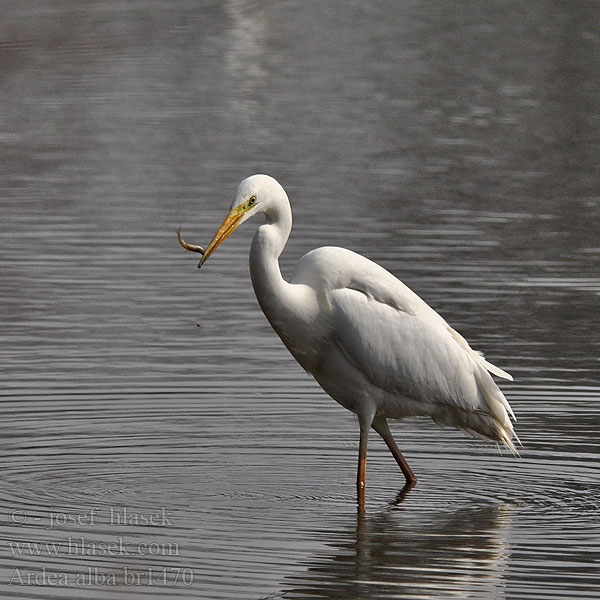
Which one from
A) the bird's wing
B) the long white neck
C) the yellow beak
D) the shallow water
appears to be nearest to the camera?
the shallow water

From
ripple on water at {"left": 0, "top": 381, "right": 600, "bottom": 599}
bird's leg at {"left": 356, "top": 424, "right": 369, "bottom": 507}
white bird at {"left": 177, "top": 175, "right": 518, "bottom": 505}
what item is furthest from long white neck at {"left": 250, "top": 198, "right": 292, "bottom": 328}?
ripple on water at {"left": 0, "top": 381, "right": 600, "bottom": 599}

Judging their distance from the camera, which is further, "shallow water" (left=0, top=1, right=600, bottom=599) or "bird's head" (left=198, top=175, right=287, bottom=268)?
"bird's head" (left=198, top=175, right=287, bottom=268)

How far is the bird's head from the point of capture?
1052cm

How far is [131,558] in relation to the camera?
9.53 meters

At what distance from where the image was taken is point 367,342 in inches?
433

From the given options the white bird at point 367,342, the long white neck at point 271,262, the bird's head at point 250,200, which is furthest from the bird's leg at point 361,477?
the bird's head at point 250,200

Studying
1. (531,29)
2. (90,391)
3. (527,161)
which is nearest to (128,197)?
(527,161)

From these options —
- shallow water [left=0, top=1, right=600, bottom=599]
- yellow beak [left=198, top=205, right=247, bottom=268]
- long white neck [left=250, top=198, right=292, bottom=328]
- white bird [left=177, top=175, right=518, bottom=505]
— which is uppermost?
yellow beak [left=198, top=205, right=247, bottom=268]

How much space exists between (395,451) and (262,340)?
3.78 metres

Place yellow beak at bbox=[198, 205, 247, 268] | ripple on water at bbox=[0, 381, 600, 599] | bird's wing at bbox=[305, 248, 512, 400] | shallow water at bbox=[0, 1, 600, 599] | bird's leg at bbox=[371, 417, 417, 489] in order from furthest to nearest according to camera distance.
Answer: bird's leg at bbox=[371, 417, 417, 489]
bird's wing at bbox=[305, 248, 512, 400]
yellow beak at bbox=[198, 205, 247, 268]
shallow water at bbox=[0, 1, 600, 599]
ripple on water at bbox=[0, 381, 600, 599]

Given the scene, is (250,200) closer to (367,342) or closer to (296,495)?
(367,342)

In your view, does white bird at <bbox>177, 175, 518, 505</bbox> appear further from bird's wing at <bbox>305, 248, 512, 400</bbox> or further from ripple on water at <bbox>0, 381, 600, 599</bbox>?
ripple on water at <bbox>0, 381, 600, 599</bbox>

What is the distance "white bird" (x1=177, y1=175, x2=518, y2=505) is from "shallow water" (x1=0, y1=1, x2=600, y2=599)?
1.44ft

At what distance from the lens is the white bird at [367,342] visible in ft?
35.7
